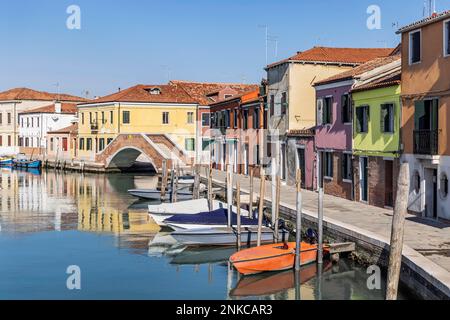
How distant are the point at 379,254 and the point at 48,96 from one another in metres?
67.9

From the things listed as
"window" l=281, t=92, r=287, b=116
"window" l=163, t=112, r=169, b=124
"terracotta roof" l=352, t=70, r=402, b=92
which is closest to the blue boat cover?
"terracotta roof" l=352, t=70, r=402, b=92

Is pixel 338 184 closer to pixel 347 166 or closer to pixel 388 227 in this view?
pixel 347 166

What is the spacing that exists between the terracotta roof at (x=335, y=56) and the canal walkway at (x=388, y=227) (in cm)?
769

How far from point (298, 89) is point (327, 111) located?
181 inches

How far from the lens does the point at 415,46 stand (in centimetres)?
1956

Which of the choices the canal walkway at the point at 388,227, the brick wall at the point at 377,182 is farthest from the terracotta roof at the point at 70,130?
the brick wall at the point at 377,182

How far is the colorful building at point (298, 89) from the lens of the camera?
102ft

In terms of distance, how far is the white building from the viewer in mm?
66938

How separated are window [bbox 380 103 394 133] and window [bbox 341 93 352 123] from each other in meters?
2.82

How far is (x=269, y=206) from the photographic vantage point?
957 inches

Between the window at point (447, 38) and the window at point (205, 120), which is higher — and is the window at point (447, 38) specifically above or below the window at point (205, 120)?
above

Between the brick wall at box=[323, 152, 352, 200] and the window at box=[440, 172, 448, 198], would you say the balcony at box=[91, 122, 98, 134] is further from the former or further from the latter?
the window at box=[440, 172, 448, 198]

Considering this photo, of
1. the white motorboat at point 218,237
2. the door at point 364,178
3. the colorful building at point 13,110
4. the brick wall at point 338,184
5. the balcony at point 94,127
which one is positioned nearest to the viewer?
the white motorboat at point 218,237

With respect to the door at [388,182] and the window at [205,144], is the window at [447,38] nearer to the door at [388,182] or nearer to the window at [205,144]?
the door at [388,182]
